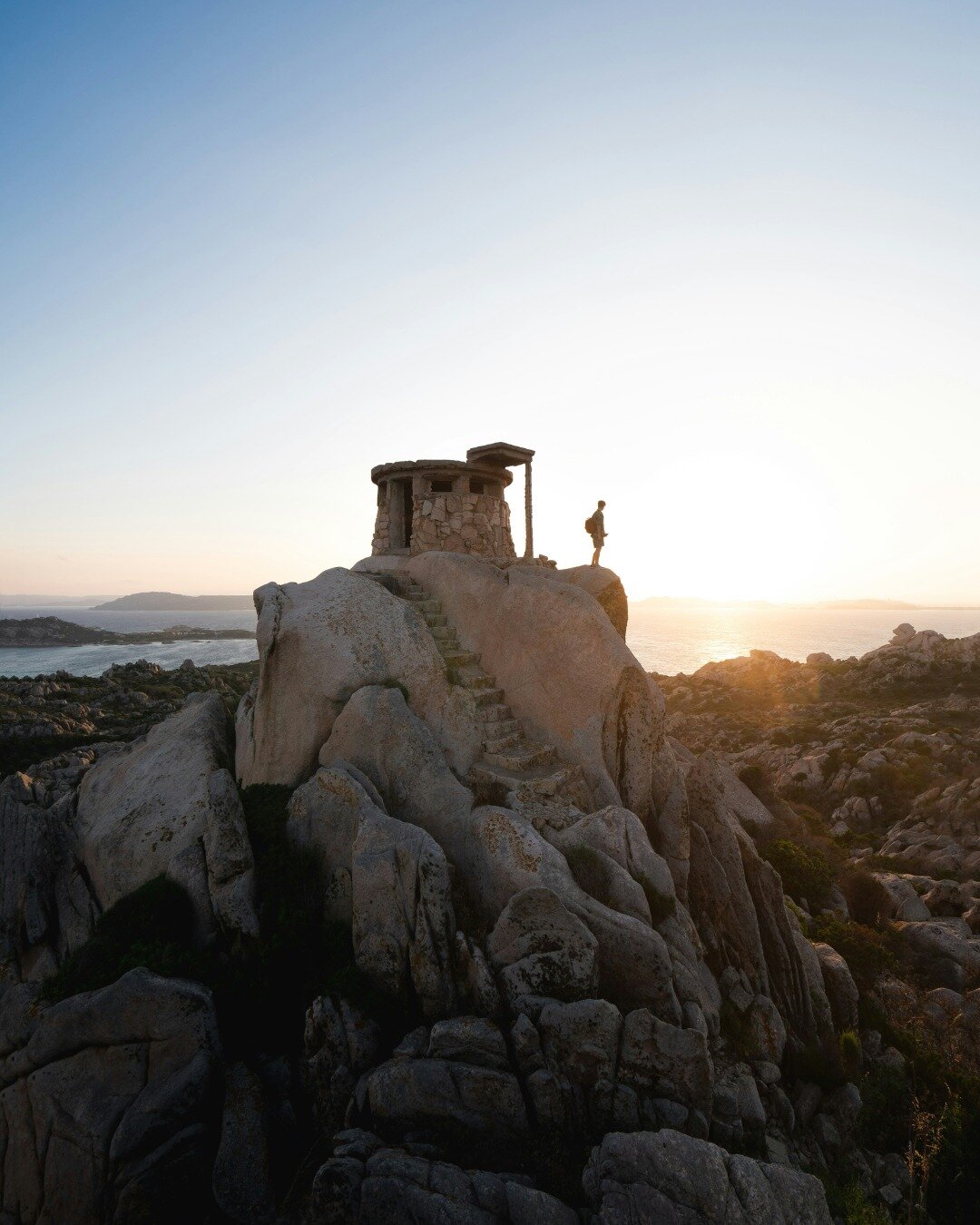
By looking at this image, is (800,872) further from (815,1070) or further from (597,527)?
(597,527)

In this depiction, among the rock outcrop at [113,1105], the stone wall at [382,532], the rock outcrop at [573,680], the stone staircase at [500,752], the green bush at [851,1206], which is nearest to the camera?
the rock outcrop at [113,1105]

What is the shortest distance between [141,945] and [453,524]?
1731 centimetres

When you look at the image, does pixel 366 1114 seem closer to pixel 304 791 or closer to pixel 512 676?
pixel 304 791

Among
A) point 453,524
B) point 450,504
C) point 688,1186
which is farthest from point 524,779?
point 450,504

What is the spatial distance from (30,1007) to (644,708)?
15941 millimetres

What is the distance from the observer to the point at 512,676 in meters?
18.9

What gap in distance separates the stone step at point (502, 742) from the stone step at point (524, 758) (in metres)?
0.15

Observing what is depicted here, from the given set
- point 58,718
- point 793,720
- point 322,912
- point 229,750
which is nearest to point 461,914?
point 322,912

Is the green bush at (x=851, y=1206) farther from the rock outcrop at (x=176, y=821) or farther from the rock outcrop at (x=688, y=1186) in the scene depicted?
the rock outcrop at (x=176, y=821)

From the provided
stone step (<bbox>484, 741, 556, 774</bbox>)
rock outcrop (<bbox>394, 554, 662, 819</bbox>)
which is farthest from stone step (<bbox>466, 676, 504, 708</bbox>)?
stone step (<bbox>484, 741, 556, 774</bbox>)

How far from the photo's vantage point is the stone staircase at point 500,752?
51.6 feet

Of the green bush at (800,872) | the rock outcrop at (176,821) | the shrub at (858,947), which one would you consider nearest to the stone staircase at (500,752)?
the rock outcrop at (176,821)

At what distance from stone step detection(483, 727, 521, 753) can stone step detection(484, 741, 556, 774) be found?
0.15 meters

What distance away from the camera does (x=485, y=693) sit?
18.5 meters
